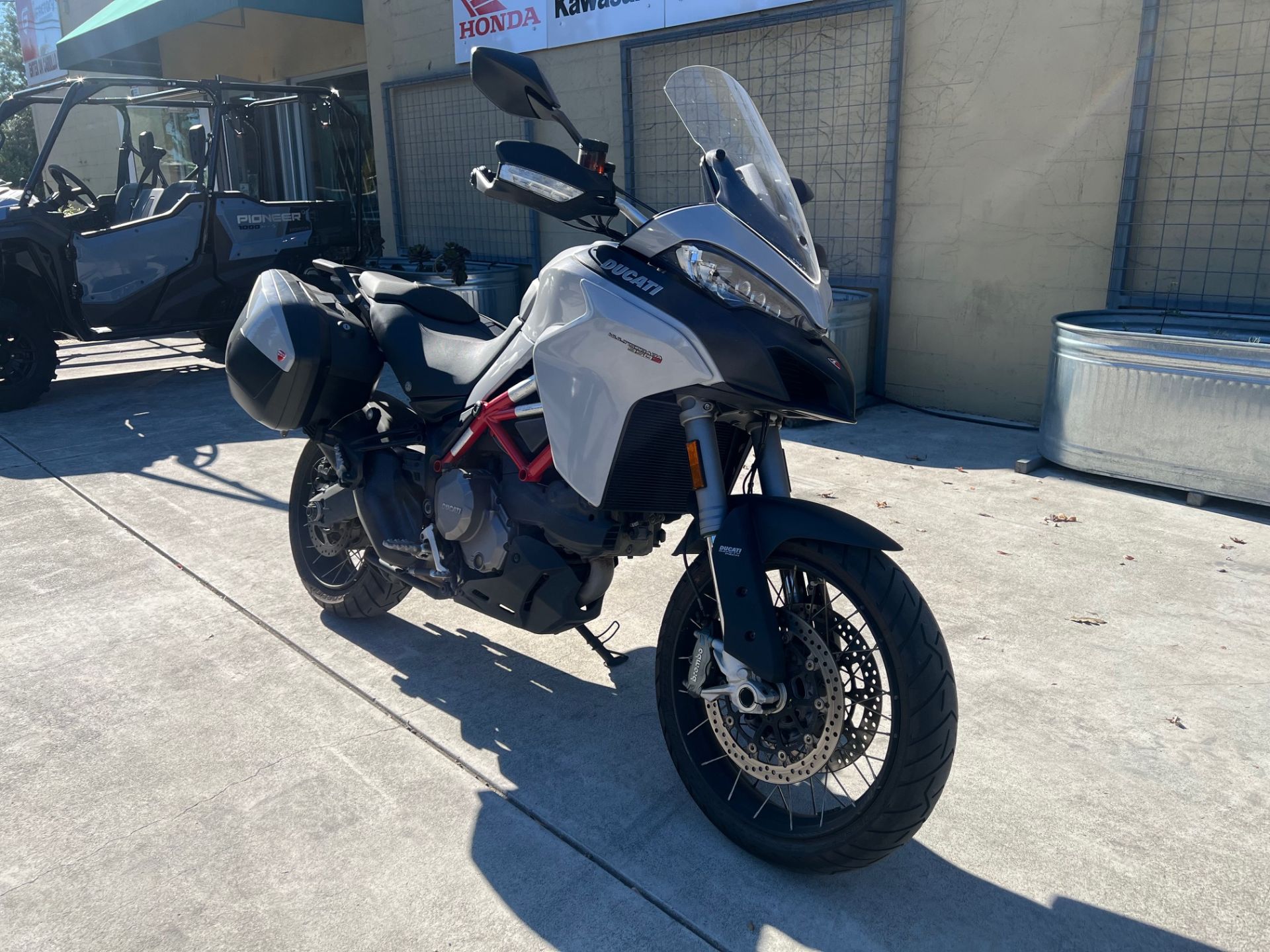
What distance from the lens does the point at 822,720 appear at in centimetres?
224

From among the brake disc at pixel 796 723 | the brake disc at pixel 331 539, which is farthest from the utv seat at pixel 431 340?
the brake disc at pixel 796 723

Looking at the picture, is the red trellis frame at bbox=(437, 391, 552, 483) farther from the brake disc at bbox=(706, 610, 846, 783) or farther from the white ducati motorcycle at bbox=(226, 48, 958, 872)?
the brake disc at bbox=(706, 610, 846, 783)

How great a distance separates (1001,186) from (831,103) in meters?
1.43

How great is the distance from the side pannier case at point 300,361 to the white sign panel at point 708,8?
4962 millimetres

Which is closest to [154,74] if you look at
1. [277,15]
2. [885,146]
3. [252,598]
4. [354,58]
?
[277,15]

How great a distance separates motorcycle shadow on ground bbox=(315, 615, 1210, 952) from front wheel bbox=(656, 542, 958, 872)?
0.34ft

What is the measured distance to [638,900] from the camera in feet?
7.47

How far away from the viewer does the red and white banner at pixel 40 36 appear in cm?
1906

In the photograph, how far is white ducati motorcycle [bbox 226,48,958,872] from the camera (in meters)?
2.22

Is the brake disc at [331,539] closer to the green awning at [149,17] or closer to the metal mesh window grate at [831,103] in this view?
the metal mesh window grate at [831,103]

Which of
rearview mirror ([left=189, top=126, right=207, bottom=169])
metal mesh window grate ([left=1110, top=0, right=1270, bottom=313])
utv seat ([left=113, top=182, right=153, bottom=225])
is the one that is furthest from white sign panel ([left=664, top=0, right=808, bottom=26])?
utv seat ([left=113, top=182, right=153, bottom=225])

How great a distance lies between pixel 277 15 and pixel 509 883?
13463 mm

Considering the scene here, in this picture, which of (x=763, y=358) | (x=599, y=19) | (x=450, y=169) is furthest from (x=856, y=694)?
(x=450, y=169)

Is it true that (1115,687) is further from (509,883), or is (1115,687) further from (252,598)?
(252,598)
